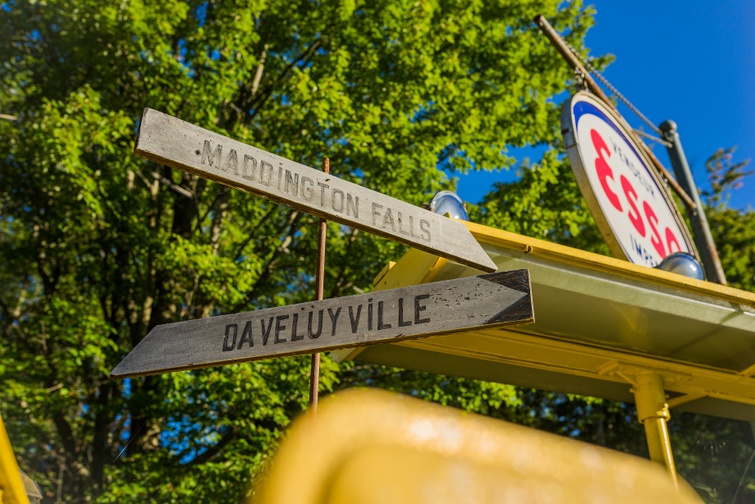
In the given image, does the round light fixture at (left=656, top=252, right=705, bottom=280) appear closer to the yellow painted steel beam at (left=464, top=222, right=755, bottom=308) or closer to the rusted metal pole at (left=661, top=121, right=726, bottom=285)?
the yellow painted steel beam at (left=464, top=222, right=755, bottom=308)

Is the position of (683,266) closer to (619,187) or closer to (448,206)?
(619,187)

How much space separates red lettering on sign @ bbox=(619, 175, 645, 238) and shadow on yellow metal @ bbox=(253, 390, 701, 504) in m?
3.88

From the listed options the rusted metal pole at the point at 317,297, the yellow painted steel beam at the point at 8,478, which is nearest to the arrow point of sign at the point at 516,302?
the rusted metal pole at the point at 317,297

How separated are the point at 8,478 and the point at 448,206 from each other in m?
2.56

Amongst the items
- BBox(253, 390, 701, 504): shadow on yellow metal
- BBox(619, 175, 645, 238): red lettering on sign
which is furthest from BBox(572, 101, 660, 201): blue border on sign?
BBox(253, 390, 701, 504): shadow on yellow metal

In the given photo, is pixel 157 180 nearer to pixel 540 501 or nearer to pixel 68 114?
pixel 68 114

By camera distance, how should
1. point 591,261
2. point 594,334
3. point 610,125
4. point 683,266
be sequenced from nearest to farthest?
point 591,261 → point 594,334 → point 683,266 → point 610,125

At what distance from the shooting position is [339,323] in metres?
2.84

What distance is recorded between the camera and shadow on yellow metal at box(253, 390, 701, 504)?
5.49 ft

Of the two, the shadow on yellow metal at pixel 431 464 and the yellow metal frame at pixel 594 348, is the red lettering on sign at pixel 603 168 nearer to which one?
the yellow metal frame at pixel 594 348

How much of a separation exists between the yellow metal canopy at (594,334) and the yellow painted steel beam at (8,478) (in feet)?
6.74

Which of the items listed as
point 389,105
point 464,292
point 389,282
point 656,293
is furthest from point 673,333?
point 389,105

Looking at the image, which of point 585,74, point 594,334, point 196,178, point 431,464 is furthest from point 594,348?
point 196,178

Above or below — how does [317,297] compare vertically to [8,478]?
above
